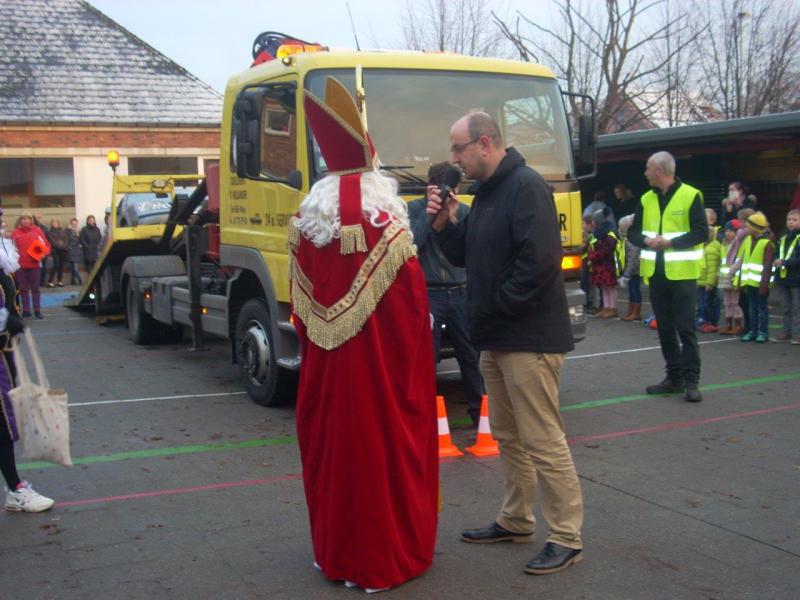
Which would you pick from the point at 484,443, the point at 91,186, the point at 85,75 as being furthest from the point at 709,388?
the point at 85,75

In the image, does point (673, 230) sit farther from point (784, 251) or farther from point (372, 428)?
point (372, 428)

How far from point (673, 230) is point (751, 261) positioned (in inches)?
150

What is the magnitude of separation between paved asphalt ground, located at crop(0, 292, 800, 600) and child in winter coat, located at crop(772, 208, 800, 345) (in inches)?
73.8

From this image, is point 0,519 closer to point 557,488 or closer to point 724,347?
point 557,488

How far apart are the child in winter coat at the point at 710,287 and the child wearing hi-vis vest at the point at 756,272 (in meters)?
0.66

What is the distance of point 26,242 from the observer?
16844mm

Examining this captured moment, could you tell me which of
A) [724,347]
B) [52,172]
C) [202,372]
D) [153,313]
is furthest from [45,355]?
[52,172]

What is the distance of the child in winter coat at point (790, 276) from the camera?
35.6 ft

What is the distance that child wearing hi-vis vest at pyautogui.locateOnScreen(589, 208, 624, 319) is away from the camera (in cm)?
1436

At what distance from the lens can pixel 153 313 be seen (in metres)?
11.8

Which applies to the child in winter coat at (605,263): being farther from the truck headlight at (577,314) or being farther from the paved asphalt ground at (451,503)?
the truck headlight at (577,314)

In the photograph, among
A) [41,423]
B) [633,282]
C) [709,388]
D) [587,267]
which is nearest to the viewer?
[41,423]

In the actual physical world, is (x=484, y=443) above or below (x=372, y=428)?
below

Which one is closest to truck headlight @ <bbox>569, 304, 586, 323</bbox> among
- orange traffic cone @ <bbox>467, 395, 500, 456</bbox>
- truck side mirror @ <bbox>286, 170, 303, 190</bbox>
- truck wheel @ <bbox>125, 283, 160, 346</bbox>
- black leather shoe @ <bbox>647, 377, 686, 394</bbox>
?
black leather shoe @ <bbox>647, 377, 686, 394</bbox>
